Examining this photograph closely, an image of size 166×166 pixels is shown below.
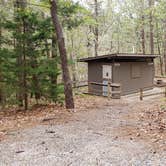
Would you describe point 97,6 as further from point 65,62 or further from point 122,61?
point 65,62

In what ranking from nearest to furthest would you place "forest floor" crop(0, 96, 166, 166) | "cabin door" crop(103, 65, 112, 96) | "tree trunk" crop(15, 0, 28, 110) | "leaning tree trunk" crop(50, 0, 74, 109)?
"forest floor" crop(0, 96, 166, 166) → "leaning tree trunk" crop(50, 0, 74, 109) → "tree trunk" crop(15, 0, 28, 110) → "cabin door" crop(103, 65, 112, 96)

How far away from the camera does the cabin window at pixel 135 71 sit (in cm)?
1923

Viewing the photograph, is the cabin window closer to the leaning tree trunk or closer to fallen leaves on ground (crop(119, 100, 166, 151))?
the leaning tree trunk

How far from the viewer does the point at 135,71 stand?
64.0 feet

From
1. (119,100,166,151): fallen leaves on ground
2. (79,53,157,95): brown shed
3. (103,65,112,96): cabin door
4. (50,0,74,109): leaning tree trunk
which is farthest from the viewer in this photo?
(103,65,112,96): cabin door

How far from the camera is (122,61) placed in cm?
1828

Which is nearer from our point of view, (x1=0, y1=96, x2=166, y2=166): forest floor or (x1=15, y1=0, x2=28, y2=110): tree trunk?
(x1=0, y1=96, x2=166, y2=166): forest floor

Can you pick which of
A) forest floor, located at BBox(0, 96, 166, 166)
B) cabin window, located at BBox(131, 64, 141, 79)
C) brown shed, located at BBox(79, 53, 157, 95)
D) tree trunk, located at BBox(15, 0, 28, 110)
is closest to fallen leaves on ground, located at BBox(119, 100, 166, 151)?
forest floor, located at BBox(0, 96, 166, 166)

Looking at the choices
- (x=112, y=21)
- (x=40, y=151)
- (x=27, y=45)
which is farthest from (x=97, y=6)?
(x=40, y=151)

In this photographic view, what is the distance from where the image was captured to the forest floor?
5023 mm

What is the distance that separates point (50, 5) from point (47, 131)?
5165 mm

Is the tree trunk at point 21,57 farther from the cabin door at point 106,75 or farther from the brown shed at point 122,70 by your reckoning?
the cabin door at point 106,75

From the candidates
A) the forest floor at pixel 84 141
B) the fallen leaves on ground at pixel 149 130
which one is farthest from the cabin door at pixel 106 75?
the fallen leaves on ground at pixel 149 130

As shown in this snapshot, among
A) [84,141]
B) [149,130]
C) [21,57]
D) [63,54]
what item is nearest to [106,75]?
[21,57]
